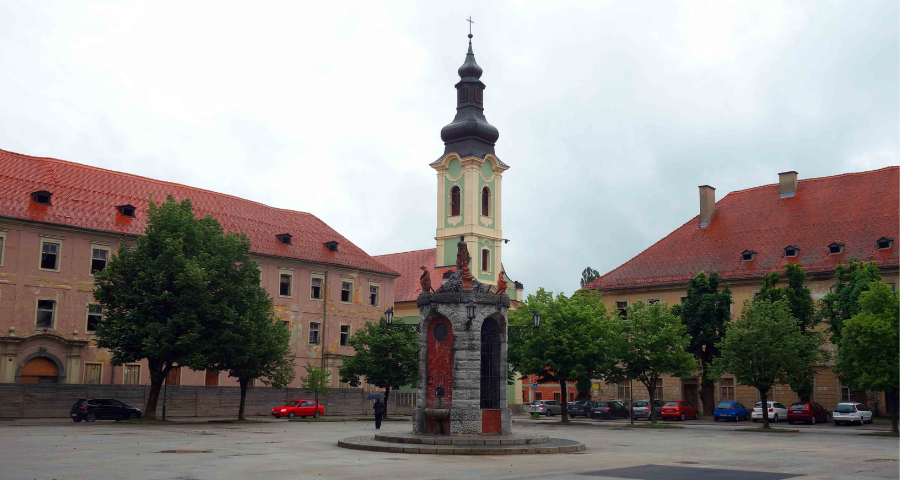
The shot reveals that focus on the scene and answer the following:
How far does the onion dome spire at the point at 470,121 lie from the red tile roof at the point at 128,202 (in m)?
14.3

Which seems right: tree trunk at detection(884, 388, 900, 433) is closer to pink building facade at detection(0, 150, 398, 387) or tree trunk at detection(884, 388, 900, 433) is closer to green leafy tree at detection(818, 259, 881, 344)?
green leafy tree at detection(818, 259, 881, 344)

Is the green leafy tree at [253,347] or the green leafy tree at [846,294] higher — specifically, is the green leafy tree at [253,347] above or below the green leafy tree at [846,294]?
below

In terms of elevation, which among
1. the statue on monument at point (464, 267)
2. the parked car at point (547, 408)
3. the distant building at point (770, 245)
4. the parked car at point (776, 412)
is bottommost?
the parked car at point (547, 408)

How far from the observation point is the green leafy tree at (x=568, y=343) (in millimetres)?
44469

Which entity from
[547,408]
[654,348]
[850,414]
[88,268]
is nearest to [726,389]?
[850,414]

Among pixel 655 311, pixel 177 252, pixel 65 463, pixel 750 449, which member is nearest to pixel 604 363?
pixel 655 311

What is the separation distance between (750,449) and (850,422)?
22605mm

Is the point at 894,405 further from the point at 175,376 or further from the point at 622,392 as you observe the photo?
the point at 175,376

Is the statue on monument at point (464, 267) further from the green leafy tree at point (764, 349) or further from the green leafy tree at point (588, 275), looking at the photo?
the green leafy tree at point (588, 275)

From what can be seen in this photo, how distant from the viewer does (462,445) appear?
912 inches

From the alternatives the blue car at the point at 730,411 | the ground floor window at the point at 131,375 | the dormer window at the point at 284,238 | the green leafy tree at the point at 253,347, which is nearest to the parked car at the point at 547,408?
the blue car at the point at 730,411

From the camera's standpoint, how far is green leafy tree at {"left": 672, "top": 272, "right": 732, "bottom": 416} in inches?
1956

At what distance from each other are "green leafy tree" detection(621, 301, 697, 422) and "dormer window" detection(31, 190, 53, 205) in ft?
106

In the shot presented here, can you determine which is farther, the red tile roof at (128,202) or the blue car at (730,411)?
the blue car at (730,411)
